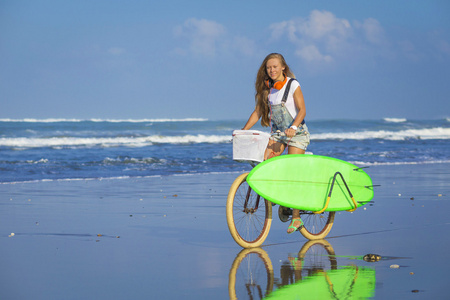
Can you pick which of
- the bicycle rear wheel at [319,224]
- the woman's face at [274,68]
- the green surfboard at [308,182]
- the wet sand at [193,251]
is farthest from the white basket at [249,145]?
the bicycle rear wheel at [319,224]

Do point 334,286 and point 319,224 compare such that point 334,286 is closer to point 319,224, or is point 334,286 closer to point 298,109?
point 298,109

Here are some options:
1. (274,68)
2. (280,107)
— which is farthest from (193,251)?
(274,68)

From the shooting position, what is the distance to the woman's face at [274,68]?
18.7 feet

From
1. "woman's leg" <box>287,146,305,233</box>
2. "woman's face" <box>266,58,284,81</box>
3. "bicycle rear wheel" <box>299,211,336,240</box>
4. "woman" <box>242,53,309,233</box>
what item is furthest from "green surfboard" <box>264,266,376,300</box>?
"woman's face" <box>266,58,284,81</box>

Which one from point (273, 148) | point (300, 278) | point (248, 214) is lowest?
point (300, 278)

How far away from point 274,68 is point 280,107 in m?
0.38

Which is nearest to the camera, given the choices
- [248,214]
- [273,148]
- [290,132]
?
[290,132]

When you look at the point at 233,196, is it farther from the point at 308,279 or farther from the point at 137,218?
the point at 137,218

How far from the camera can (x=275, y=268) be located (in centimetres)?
460

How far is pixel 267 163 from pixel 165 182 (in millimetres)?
6586

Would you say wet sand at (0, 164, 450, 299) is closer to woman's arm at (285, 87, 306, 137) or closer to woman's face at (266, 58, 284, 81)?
woman's arm at (285, 87, 306, 137)

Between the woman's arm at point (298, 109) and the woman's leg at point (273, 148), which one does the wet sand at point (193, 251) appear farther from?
the woman's arm at point (298, 109)

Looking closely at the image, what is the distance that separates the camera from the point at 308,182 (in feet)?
18.7

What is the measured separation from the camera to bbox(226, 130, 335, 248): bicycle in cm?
541
